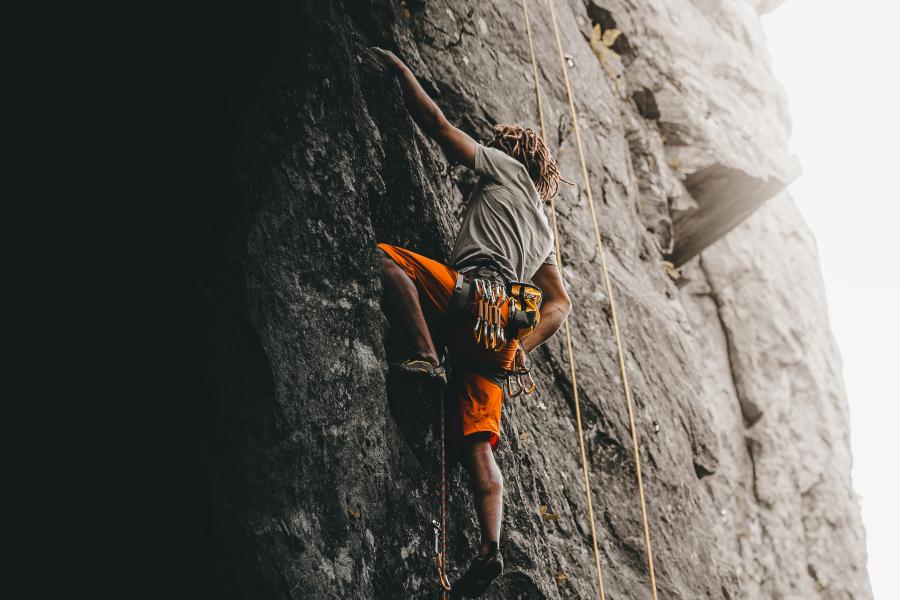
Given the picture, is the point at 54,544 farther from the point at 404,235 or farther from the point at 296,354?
the point at 404,235

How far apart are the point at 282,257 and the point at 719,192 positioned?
23.7 ft

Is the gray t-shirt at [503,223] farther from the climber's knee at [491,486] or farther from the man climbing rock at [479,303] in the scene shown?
the climber's knee at [491,486]

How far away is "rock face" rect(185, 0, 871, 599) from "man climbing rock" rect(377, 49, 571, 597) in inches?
8.2

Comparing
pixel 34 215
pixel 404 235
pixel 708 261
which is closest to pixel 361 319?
pixel 404 235

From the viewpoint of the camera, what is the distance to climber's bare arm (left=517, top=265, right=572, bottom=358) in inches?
205

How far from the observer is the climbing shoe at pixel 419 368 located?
4422 millimetres

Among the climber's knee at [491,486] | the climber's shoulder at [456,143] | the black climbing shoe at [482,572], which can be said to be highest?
the climber's shoulder at [456,143]

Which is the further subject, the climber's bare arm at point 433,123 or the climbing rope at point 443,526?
the climber's bare arm at point 433,123

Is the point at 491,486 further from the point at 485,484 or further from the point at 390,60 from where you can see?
the point at 390,60

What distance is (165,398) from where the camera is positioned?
4059 mm

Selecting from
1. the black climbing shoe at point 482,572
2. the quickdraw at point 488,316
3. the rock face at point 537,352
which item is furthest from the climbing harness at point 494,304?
the black climbing shoe at point 482,572

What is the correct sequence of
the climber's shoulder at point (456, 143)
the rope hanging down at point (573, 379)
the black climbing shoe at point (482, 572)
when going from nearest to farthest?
the black climbing shoe at point (482, 572), the climber's shoulder at point (456, 143), the rope hanging down at point (573, 379)

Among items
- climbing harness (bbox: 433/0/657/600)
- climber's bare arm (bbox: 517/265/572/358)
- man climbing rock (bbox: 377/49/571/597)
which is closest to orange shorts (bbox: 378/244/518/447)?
man climbing rock (bbox: 377/49/571/597)

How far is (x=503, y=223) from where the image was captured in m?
4.74
